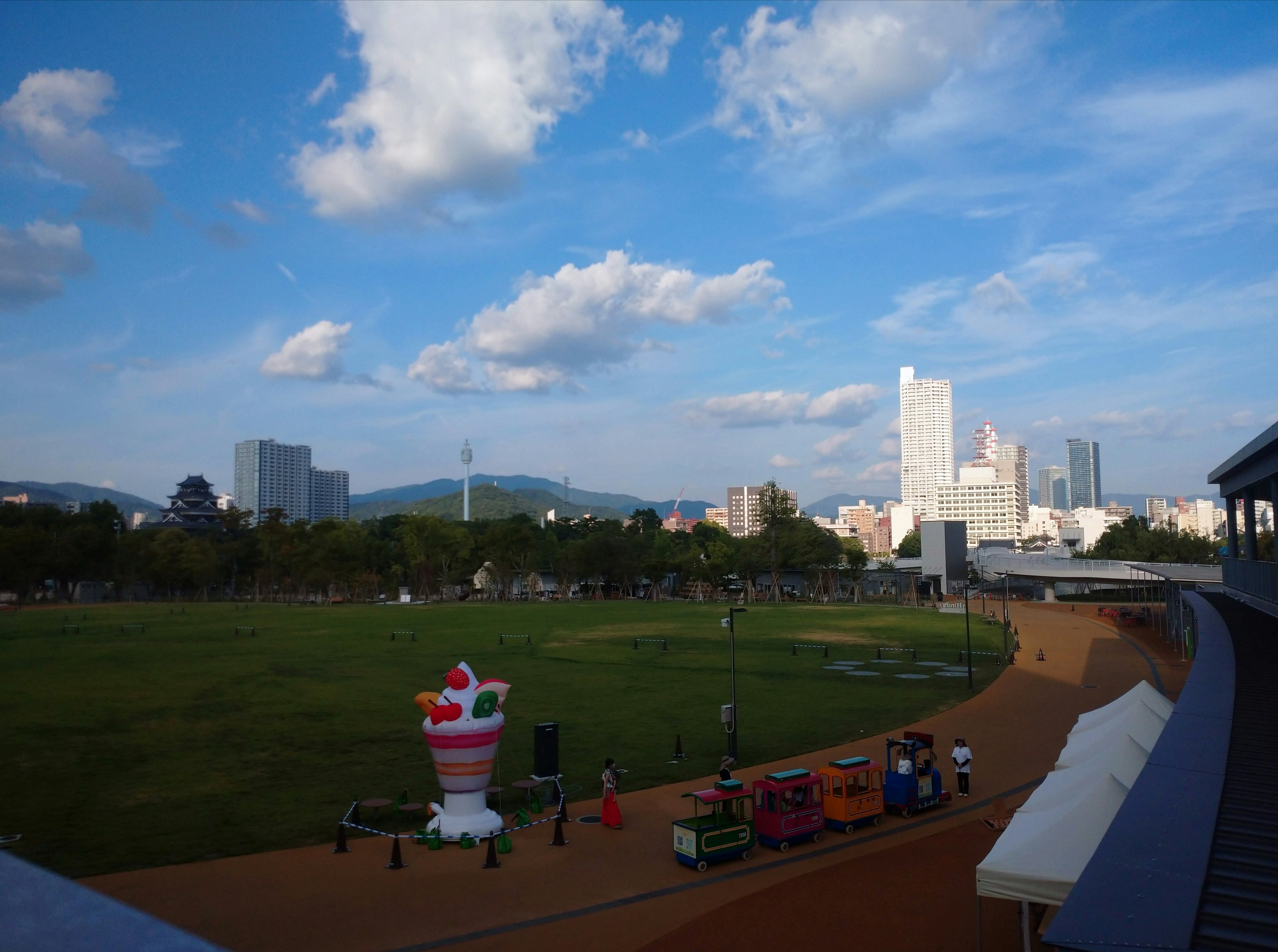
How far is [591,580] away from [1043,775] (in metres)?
102

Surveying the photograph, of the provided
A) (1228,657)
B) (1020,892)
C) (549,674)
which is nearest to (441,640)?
(549,674)

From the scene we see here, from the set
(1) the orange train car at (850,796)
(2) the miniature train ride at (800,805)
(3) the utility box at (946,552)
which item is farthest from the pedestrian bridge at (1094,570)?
(1) the orange train car at (850,796)

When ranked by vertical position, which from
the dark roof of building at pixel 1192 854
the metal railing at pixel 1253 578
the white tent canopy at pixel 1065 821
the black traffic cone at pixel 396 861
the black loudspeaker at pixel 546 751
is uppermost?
the metal railing at pixel 1253 578

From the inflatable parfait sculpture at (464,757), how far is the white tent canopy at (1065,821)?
1002 cm

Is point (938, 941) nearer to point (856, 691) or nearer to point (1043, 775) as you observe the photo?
point (1043, 775)

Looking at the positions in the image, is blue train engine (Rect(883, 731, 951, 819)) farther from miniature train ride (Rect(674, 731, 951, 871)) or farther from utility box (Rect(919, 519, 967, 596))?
utility box (Rect(919, 519, 967, 596))

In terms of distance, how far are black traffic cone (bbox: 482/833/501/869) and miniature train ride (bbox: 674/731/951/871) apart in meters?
3.49

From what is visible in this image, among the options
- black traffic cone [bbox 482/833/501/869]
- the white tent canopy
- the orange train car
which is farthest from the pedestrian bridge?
black traffic cone [bbox 482/833/501/869]

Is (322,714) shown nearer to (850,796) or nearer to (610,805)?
(610,805)

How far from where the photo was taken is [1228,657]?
20.6 meters

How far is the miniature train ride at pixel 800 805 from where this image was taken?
53.5 ft

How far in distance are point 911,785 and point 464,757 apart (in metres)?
10.1

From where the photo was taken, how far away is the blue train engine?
19.3m

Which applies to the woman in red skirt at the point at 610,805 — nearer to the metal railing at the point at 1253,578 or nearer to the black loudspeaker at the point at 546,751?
the black loudspeaker at the point at 546,751
